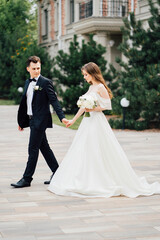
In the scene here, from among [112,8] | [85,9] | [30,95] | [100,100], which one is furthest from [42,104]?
[85,9]

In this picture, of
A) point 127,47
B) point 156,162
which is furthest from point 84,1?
point 156,162

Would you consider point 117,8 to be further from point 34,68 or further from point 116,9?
point 34,68

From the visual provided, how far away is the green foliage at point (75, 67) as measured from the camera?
19516 millimetres

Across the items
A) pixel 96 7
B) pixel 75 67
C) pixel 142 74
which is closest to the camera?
pixel 142 74

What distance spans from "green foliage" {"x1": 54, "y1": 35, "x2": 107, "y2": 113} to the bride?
12537 millimetres

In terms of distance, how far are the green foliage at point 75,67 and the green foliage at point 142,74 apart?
13.7ft

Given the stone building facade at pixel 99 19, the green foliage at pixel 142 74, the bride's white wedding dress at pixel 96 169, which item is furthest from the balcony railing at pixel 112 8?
the bride's white wedding dress at pixel 96 169

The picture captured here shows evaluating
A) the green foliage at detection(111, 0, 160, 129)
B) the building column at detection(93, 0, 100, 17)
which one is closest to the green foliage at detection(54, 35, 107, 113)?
the green foliage at detection(111, 0, 160, 129)

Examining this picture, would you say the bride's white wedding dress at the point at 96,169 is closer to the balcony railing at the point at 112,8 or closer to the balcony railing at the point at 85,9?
the balcony railing at the point at 112,8

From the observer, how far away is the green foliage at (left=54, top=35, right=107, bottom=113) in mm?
19516

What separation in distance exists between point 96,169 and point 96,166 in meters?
0.04

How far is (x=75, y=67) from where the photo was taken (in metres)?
20.1

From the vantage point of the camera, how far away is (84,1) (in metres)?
26.6

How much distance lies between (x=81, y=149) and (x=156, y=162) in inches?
119
